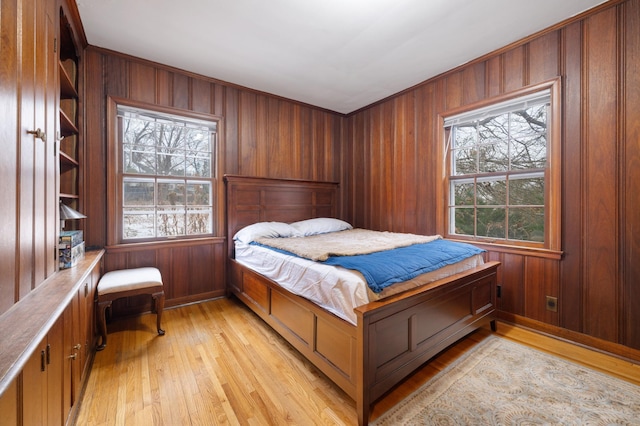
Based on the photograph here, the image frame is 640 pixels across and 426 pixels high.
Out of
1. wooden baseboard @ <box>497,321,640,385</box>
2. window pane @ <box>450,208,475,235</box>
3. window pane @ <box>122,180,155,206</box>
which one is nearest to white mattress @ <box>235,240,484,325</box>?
window pane @ <box>450,208,475,235</box>

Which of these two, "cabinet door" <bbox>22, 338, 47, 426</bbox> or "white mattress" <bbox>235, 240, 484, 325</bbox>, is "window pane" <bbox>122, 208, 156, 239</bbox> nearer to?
"white mattress" <bbox>235, 240, 484, 325</bbox>

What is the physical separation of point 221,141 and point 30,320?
2.67 meters

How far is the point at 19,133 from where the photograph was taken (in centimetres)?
114

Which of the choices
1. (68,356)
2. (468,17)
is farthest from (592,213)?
(68,356)

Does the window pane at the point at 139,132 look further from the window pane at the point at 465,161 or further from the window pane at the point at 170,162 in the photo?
the window pane at the point at 465,161

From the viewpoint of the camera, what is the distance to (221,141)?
3305 millimetres

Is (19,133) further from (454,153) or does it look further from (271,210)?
(454,153)

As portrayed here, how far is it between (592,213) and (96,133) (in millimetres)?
4525

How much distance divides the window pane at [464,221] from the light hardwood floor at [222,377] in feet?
3.29

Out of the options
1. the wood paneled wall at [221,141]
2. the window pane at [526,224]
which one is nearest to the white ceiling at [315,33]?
the wood paneled wall at [221,141]

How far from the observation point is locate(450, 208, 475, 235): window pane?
9.83 ft

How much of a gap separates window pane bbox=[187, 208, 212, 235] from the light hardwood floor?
3.52 feet

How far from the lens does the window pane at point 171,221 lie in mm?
3008

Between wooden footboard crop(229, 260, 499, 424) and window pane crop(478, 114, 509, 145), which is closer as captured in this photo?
wooden footboard crop(229, 260, 499, 424)
